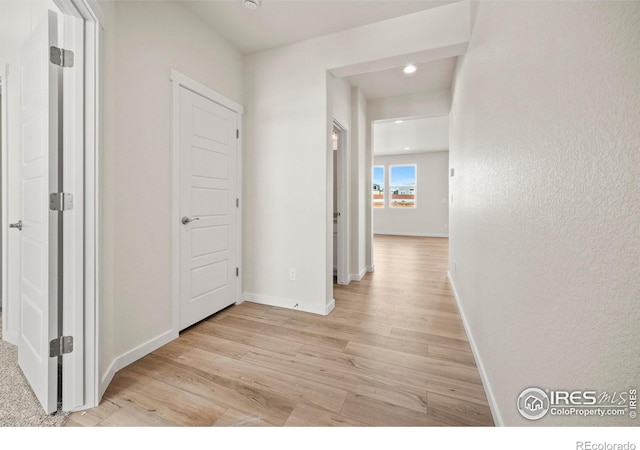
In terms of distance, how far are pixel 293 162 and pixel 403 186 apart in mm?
7551

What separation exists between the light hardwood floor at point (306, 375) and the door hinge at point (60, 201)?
1.04m

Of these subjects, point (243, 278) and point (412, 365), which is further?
point (243, 278)

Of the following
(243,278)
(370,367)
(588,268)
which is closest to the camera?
(588,268)

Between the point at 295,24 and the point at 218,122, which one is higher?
the point at 295,24

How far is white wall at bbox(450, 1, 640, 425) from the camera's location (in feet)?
1.83

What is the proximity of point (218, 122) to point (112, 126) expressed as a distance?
1.09 metres

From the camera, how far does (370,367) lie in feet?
5.97

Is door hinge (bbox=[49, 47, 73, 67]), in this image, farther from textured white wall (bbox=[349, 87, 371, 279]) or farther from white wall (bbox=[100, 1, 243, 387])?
textured white wall (bbox=[349, 87, 371, 279])

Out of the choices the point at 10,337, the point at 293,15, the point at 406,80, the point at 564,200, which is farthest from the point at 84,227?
the point at 406,80

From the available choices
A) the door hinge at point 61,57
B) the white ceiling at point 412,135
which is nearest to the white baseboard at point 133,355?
the door hinge at point 61,57

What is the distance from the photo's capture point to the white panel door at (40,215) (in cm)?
135

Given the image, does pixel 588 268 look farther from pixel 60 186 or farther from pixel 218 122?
pixel 218 122

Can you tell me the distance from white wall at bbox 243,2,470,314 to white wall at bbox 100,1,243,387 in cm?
83
